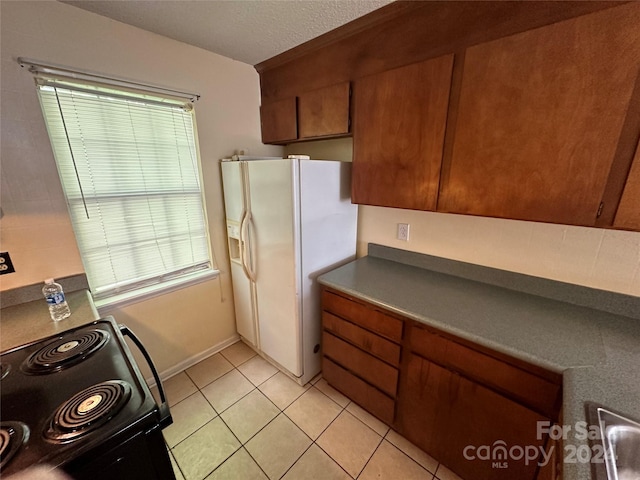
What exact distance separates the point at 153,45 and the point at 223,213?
1139 mm

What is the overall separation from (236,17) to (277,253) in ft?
4.50

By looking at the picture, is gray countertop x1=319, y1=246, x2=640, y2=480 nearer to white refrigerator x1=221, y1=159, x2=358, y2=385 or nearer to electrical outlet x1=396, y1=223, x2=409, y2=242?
electrical outlet x1=396, y1=223, x2=409, y2=242

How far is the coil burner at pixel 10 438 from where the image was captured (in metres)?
0.59

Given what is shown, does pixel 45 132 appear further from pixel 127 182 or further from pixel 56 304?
pixel 56 304

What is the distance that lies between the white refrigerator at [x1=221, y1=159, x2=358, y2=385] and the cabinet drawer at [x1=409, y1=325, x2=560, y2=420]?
77 cm

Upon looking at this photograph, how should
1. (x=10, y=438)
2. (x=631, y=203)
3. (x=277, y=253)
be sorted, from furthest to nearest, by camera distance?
(x=277, y=253), (x=631, y=203), (x=10, y=438)

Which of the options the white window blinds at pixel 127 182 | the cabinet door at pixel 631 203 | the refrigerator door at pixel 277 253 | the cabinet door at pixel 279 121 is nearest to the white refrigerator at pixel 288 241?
the refrigerator door at pixel 277 253

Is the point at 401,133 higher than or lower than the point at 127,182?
higher

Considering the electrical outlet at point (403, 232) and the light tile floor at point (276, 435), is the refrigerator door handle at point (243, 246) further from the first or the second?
the electrical outlet at point (403, 232)

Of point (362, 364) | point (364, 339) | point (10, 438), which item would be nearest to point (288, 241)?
point (364, 339)

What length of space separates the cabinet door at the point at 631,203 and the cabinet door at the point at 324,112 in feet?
4.18

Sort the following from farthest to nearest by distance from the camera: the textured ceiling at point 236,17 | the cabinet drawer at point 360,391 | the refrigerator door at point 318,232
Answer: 1. the refrigerator door at point 318,232
2. the cabinet drawer at point 360,391
3. the textured ceiling at point 236,17

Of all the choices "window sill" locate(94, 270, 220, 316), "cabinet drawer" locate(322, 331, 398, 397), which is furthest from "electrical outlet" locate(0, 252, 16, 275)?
"cabinet drawer" locate(322, 331, 398, 397)

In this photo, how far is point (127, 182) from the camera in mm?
1624
